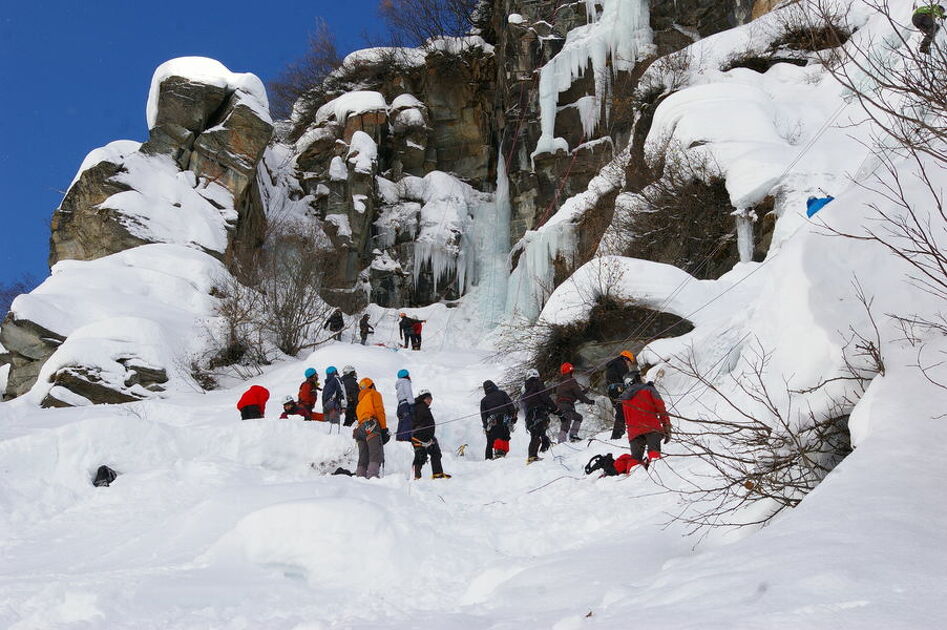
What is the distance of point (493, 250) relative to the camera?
2916 centimetres

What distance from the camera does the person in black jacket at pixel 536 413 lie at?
9.59 meters

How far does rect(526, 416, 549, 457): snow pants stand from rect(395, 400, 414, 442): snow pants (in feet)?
5.05

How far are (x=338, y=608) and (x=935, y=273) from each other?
160 inches

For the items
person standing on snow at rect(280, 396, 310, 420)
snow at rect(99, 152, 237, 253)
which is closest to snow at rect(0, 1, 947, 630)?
person standing on snow at rect(280, 396, 310, 420)

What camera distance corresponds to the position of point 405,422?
9734mm

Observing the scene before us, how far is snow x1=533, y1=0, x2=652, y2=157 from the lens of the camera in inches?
952

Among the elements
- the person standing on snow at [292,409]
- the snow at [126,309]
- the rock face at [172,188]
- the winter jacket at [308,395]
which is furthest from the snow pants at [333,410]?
the rock face at [172,188]

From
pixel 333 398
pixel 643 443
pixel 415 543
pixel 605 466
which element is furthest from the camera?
pixel 333 398

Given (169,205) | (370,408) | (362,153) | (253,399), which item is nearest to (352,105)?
(362,153)

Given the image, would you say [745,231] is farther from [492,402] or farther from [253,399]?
[253,399]

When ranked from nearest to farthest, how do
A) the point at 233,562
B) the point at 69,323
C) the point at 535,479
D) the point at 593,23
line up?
the point at 233,562
the point at 535,479
the point at 69,323
the point at 593,23

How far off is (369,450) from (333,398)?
2.73m

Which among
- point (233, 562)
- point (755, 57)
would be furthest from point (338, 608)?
point (755, 57)

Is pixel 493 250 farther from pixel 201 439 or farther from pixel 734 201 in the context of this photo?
pixel 201 439
